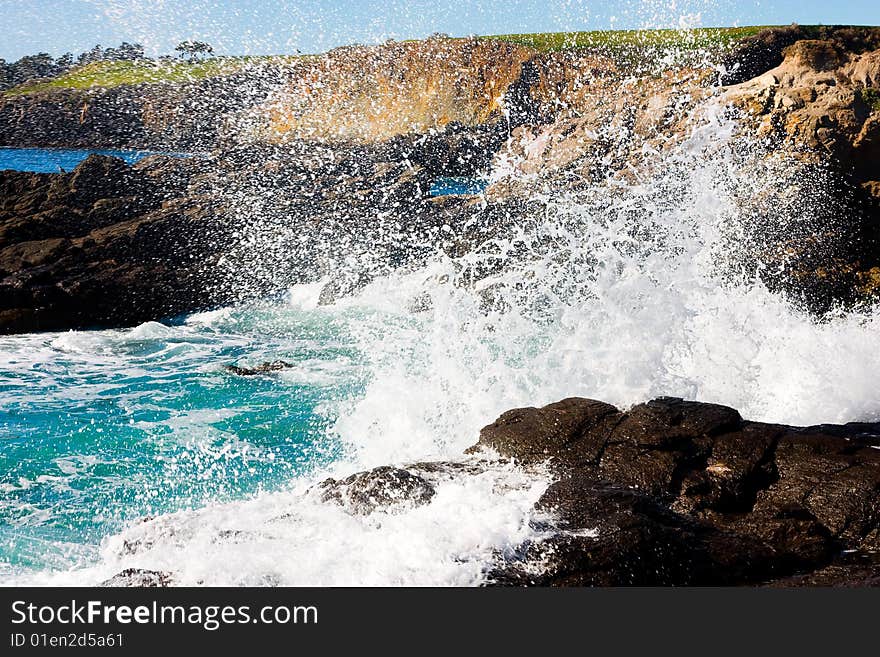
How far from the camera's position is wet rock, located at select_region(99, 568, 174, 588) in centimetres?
402

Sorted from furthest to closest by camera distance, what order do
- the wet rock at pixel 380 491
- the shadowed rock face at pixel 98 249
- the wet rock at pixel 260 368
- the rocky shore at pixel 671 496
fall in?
the shadowed rock face at pixel 98 249 < the wet rock at pixel 260 368 < the wet rock at pixel 380 491 < the rocky shore at pixel 671 496

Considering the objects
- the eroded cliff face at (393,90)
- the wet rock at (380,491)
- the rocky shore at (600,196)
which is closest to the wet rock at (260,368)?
the rocky shore at (600,196)

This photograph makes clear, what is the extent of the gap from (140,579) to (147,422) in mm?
5368

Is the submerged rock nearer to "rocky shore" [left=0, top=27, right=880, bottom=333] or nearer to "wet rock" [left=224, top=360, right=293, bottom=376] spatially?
"wet rock" [left=224, top=360, right=293, bottom=376]

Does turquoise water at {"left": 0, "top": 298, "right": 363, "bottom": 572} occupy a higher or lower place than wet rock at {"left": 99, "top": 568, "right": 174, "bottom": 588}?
higher

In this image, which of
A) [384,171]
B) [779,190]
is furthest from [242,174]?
[779,190]

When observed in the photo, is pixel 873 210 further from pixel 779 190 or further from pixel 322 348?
pixel 322 348

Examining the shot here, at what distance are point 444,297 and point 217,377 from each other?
4.14 metres

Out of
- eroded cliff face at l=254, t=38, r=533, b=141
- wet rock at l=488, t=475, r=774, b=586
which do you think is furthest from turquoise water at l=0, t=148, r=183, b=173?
wet rock at l=488, t=475, r=774, b=586

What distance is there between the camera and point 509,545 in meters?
4.27

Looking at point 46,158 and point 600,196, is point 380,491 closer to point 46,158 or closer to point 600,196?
point 600,196

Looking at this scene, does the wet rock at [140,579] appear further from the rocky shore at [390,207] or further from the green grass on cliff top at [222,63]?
the green grass on cliff top at [222,63]

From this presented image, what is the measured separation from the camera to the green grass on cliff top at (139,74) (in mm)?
56406

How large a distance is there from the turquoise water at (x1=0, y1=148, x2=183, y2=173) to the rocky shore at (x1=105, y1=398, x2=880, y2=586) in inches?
1305
